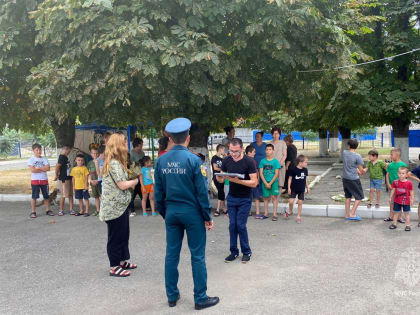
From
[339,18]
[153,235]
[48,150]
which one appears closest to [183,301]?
[153,235]

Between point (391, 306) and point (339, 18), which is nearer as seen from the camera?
point (391, 306)

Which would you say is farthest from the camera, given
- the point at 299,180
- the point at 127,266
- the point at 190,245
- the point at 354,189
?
the point at 299,180

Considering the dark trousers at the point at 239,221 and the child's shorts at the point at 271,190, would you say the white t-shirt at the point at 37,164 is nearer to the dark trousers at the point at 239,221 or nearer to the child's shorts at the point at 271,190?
the child's shorts at the point at 271,190

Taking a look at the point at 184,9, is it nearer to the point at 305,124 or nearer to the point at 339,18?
the point at 339,18

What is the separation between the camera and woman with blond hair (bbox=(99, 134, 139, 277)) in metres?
4.78

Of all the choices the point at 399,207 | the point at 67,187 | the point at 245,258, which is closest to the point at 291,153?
the point at 399,207

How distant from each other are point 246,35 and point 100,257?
472 cm

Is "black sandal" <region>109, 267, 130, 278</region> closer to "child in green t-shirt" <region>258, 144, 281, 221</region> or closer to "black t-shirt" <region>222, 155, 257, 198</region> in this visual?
"black t-shirt" <region>222, 155, 257, 198</region>

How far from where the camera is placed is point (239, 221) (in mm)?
5250

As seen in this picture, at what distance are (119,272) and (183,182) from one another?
1.77m

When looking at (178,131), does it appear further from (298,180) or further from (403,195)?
(403,195)

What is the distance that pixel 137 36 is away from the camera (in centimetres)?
657

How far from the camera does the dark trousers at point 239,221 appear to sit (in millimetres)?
5250

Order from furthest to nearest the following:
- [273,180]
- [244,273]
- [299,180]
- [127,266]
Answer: [273,180] → [299,180] → [127,266] → [244,273]
